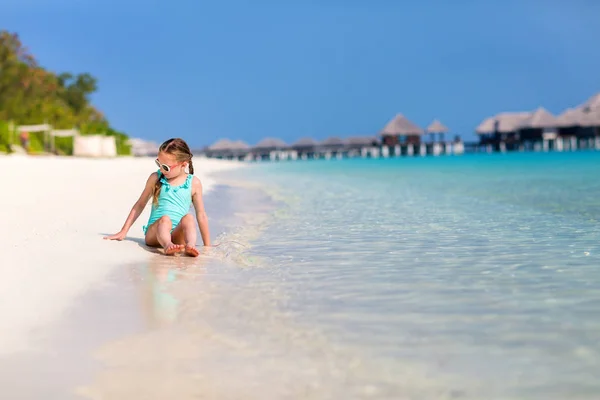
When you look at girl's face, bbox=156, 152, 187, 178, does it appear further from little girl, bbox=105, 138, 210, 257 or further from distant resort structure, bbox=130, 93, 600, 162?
distant resort structure, bbox=130, 93, 600, 162

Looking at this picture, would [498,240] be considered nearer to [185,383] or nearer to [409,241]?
[409,241]

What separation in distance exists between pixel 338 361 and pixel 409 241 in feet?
11.0

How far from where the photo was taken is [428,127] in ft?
259

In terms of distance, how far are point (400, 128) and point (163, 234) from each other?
241 feet

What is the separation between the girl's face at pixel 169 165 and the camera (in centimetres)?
511

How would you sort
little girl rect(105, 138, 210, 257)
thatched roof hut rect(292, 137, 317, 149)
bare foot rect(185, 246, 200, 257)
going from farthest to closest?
thatched roof hut rect(292, 137, 317, 149), little girl rect(105, 138, 210, 257), bare foot rect(185, 246, 200, 257)

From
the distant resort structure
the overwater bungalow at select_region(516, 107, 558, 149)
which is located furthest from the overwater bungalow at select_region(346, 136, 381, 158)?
the overwater bungalow at select_region(516, 107, 558, 149)

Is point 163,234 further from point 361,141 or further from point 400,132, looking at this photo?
point 361,141

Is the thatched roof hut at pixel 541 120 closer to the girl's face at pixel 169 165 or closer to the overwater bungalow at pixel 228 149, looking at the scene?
the overwater bungalow at pixel 228 149

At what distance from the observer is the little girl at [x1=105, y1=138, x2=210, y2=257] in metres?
5.09

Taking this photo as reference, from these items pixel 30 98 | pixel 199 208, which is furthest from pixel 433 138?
pixel 199 208

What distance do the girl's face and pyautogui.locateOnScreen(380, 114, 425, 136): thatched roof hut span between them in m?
72.5

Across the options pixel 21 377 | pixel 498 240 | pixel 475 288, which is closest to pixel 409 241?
pixel 498 240

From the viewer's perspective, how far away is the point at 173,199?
5203 mm
